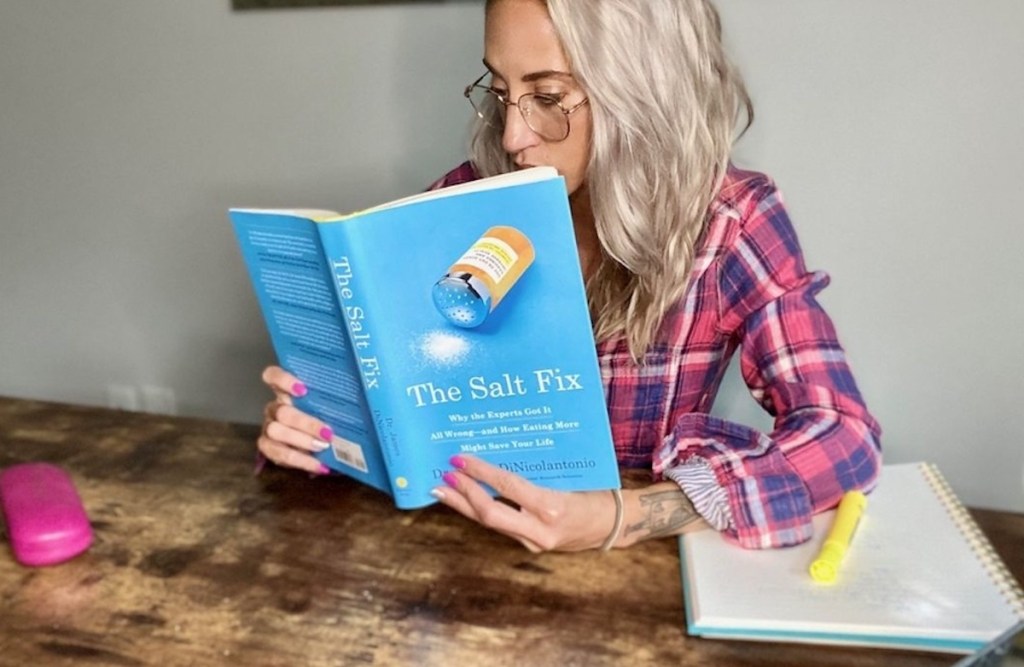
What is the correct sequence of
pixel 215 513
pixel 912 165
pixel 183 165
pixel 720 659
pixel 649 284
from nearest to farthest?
pixel 720 659 → pixel 215 513 → pixel 649 284 → pixel 912 165 → pixel 183 165

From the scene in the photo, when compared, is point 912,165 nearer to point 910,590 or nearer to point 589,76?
point 589,76

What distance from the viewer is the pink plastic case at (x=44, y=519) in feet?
2.90

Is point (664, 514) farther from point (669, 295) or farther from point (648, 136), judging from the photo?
point (648, 136)

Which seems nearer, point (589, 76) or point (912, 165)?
point (589, 76)

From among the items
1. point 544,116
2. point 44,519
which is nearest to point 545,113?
point 544,116

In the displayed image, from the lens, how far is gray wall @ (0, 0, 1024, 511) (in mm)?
1326

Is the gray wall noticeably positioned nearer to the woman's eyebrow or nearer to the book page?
the book page

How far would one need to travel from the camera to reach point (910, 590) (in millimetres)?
779

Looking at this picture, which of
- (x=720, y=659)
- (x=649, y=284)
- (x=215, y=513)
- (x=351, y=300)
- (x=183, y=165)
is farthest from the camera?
(x=183, y=165)

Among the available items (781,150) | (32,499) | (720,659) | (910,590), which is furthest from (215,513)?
(781,150)

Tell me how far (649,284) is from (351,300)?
0.39 meters

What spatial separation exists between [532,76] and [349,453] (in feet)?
1.52

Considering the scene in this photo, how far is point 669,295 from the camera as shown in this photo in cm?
109

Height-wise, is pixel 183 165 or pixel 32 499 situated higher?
pixel 183 165
